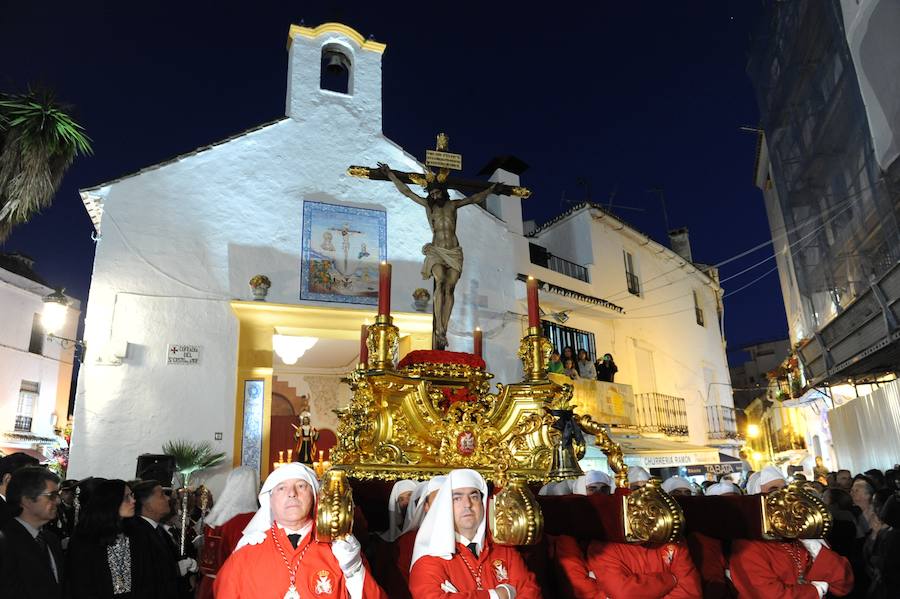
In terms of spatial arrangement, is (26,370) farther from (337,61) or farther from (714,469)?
(714,469)

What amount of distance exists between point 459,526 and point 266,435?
25.0 feet

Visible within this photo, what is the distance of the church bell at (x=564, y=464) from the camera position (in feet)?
12.7

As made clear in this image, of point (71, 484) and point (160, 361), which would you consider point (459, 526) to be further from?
point (160, 361)

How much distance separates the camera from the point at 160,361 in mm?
9227

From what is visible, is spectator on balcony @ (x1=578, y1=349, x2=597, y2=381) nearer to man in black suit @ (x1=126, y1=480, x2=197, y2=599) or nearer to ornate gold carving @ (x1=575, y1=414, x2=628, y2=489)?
ornate gold carving @ (x1=575, y1=414, x2=628, y2=489)

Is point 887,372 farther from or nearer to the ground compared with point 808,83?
nearer to the ground

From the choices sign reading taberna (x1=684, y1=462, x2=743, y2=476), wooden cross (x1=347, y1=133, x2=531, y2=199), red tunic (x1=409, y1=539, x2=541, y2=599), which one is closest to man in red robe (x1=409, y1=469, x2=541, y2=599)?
red tunic (x1=409, y1=539, x2=541, y2=599)

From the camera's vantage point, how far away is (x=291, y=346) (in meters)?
12.5

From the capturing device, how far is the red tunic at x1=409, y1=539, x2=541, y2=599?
280 cm

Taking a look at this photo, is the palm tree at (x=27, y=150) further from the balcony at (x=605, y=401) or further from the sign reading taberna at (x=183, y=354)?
the balcony at (x=605, y=401)

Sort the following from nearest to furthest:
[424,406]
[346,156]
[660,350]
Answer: [424,406] → [346,156] → [660,350]

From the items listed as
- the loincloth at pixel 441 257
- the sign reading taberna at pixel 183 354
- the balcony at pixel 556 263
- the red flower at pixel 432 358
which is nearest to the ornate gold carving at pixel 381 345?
the red flower at pixel 432 358

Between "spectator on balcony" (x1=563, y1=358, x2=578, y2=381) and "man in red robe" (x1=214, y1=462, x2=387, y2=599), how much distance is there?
976cm

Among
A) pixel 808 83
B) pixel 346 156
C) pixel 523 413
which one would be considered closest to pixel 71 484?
pixel 523 413
